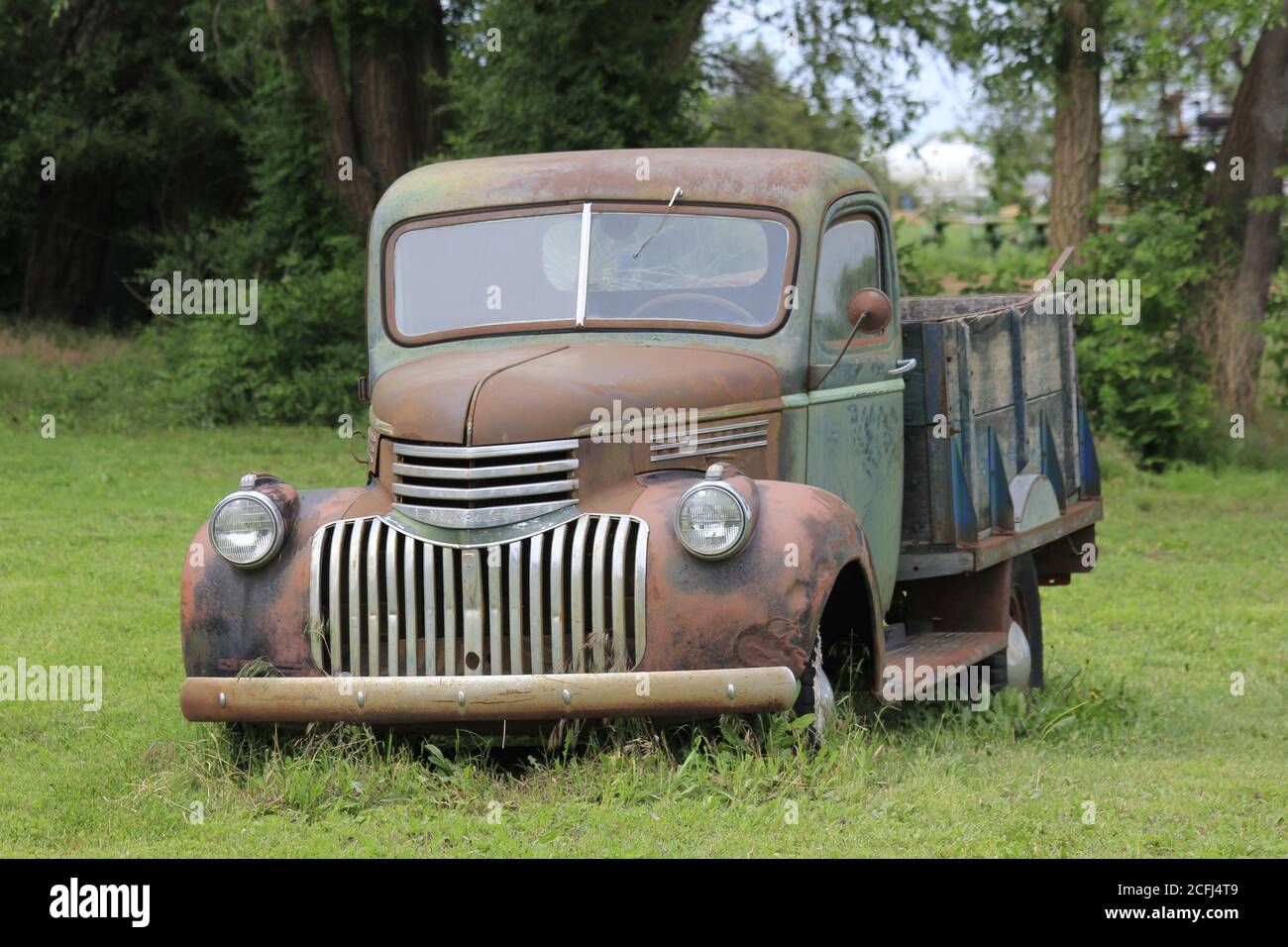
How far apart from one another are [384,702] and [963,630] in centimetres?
342

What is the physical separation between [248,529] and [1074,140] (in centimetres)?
1449

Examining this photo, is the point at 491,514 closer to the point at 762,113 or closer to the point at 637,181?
the point at 637,181

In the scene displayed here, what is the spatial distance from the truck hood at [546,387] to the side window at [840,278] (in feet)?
1.31

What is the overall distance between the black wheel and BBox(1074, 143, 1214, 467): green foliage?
8.87 meters

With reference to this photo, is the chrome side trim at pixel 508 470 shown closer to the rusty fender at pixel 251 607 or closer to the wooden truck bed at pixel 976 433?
the rusty fender at pixel 251 607

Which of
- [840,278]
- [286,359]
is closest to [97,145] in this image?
[286,359]

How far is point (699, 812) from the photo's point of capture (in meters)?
5.50

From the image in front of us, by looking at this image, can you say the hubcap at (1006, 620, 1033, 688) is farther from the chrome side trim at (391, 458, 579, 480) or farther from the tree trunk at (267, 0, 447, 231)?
the tree trunk at (267, 0, 447, 231)

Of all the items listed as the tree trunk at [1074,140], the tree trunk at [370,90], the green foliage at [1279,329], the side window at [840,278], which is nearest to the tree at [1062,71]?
the tree trunk at [1074,140]

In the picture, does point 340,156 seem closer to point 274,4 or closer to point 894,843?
point 274,4

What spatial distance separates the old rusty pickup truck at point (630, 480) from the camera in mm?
5758

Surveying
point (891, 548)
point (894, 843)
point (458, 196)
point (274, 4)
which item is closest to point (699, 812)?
point (894, 843)

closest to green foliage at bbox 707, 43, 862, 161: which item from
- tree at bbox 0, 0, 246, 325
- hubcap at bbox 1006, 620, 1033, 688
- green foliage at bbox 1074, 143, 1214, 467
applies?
green foliage at bbox 1074, 143, 1214, 467

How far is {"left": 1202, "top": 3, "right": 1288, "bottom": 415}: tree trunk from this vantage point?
18.0m
